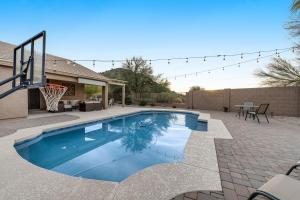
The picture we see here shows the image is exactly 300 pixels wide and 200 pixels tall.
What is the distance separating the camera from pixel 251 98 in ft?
45.9

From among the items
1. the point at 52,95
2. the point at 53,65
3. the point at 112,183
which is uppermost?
the point at 53,65

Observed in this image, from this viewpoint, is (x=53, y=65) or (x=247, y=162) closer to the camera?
(x=247, y=162)

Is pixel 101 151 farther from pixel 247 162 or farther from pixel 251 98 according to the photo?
pixel 251 98

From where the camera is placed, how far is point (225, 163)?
349cm

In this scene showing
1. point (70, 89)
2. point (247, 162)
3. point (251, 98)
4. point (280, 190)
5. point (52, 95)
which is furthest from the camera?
point (70, 89)

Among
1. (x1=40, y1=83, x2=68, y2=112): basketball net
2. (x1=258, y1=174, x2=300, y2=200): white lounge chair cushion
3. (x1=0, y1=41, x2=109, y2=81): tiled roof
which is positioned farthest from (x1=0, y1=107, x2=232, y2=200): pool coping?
(x1=40, y1=83, x2=68, y2=112): basketball net

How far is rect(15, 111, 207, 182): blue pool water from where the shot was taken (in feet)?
13.5

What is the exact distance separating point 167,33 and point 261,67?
894 centimetres

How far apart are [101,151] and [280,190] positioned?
15.8 ft

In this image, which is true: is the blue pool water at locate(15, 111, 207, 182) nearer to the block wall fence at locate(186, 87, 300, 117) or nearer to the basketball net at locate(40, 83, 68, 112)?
the basketball net at locate(40, 83, 68, 112)

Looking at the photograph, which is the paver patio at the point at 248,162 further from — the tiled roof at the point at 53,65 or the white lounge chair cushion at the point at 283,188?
the tiled roof at the point at 53,65

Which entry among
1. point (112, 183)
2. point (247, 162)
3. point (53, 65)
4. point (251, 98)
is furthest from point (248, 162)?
point (53, 65)

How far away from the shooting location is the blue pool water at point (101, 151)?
13.5 feet

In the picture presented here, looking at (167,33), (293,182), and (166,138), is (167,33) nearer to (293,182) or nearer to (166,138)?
(166,138)
